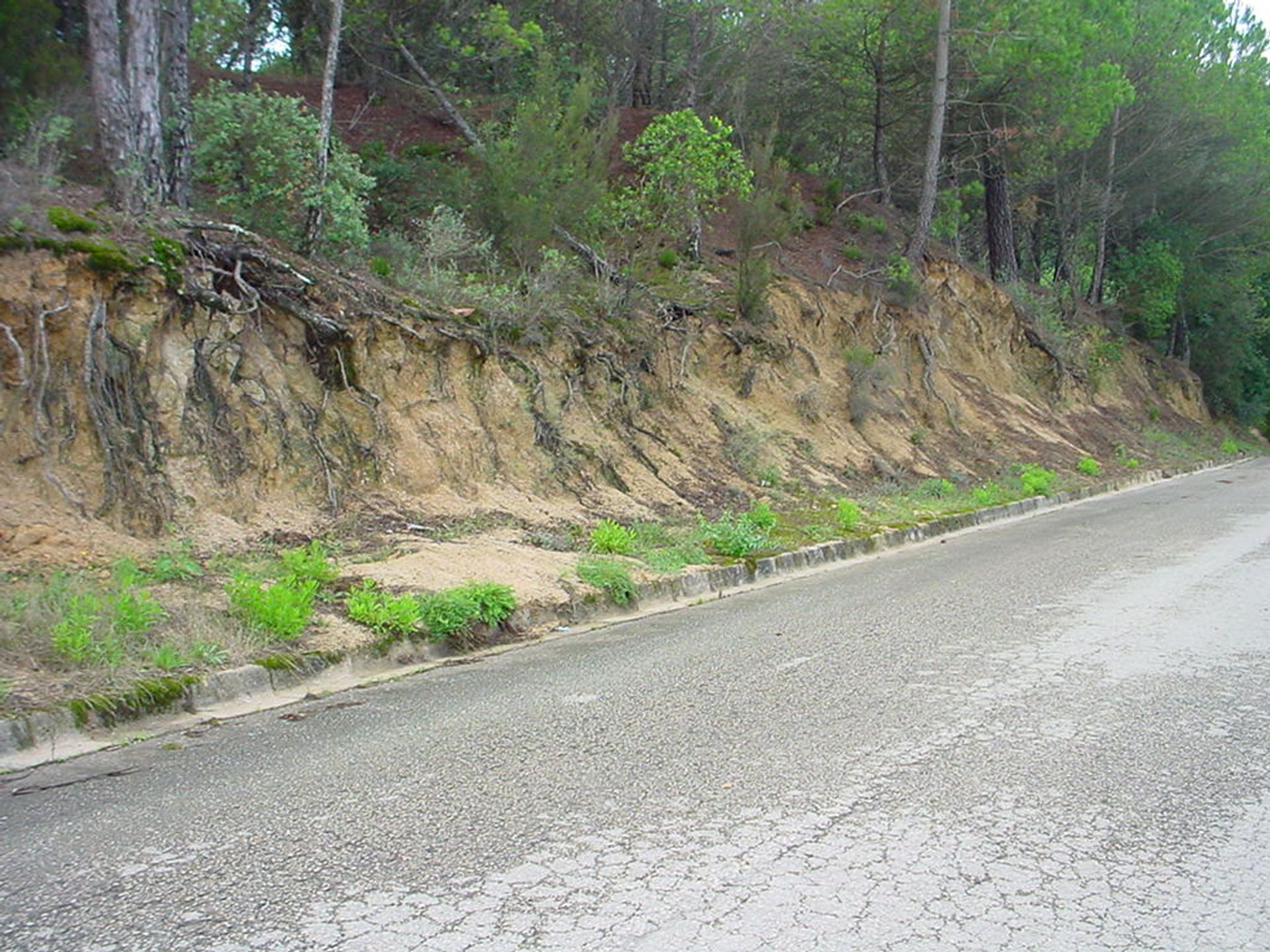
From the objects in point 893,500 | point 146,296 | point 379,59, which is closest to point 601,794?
point 146,296

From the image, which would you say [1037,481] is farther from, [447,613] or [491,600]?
[447,613]

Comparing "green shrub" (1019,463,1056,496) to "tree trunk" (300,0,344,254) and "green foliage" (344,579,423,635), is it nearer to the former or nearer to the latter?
"tree trunk" (300,0,344,254)

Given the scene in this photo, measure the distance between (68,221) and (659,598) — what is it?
21.1 feet

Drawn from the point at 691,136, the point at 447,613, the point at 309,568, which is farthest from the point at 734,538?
the point at 691,136

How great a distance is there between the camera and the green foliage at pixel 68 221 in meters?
10.0

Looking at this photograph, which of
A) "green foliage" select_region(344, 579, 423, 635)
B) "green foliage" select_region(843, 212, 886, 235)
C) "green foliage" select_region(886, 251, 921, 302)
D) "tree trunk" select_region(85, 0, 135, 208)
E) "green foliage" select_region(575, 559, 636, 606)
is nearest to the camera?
"green foliage" select_region(344, 579, 423, 635)

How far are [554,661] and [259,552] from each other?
3.17 m

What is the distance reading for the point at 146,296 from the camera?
1030 cm

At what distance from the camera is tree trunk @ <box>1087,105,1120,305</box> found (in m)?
32.3

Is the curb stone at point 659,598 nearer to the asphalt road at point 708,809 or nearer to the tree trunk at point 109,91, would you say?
the asphalt road at point 708,809

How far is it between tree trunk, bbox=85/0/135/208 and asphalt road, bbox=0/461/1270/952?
7.20 metres

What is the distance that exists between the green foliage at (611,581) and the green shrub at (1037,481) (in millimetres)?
11874

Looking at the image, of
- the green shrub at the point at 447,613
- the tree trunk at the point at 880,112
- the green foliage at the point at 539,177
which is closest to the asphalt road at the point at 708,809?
the green shrub at the point at 447,613

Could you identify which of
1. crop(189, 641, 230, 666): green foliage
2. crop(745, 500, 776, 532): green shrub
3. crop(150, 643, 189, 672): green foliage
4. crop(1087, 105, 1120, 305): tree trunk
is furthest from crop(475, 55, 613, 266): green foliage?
crop(1087, 105, 1120, 305): tree trunk
